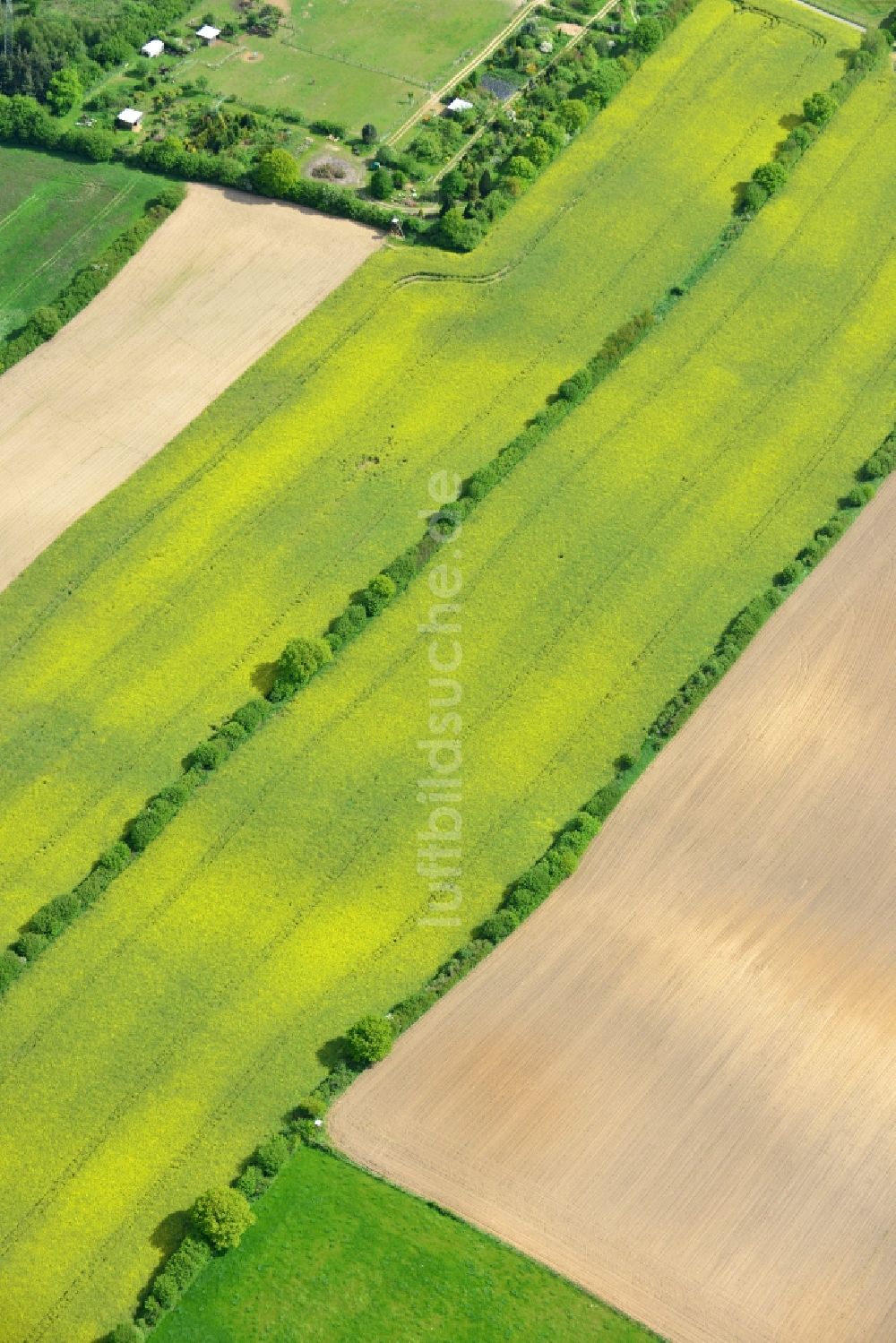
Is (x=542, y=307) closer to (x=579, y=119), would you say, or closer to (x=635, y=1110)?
(x=579, y=119)

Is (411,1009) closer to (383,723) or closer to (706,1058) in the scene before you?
(706,1058)

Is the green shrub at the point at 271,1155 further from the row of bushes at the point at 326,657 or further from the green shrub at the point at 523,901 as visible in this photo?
the green shrub at the point at 523,901

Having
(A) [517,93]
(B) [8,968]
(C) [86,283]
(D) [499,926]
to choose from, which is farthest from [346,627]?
(A) [517,93]

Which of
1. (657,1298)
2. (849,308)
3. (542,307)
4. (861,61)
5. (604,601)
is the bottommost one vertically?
(657,1298)

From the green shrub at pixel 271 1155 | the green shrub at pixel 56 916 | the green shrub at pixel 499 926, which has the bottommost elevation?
the green shrub at pixel 271 1155

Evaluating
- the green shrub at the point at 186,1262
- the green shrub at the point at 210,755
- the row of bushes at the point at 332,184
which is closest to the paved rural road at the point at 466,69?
the row of bushes at the point at 332,184

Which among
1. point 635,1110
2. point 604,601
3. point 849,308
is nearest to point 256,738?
point 604,601

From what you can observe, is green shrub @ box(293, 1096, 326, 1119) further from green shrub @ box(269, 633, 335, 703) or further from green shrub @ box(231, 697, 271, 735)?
green shrub @ box(269, 633, 335, 703)
